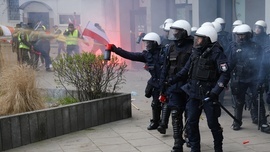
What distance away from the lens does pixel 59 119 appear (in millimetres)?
7344

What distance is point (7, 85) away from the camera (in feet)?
24.4

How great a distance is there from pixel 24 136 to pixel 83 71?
67.4 inches

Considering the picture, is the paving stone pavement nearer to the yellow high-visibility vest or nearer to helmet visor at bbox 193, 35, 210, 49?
helmet visor at bbox 193, 35, 210, 49

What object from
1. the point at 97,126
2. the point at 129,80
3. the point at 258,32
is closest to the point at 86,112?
the point at 97,126

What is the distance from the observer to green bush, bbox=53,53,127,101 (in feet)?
26.6

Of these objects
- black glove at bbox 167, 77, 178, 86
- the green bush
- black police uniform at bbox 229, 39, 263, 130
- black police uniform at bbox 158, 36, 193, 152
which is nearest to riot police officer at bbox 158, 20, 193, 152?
black police uniform at bbox 158, 36, 193, 152

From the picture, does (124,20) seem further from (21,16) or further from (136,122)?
(21,16)

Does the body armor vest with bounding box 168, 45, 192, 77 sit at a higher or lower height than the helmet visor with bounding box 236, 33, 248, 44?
lower

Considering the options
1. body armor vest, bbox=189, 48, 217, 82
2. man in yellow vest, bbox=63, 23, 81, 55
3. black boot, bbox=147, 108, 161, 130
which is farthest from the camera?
man in yellow vest, bbox=63, 23, 81, 55

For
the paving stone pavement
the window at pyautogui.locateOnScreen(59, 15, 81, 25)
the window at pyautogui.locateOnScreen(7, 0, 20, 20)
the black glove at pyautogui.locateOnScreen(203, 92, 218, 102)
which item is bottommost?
the paving stone pavement

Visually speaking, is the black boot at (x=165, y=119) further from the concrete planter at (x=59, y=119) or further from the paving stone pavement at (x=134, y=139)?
the concrete planter at (x=59, y=119)

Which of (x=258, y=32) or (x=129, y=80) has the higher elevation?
(x=258, y=32)

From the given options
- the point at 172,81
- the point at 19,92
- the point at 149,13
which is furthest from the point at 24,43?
the point at 172,81

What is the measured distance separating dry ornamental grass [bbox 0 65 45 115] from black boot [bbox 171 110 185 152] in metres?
2.26
